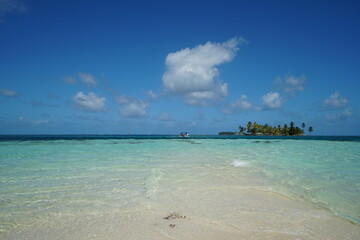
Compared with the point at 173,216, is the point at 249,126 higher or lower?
higher

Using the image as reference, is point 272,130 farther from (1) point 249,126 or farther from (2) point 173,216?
(2) point 173,216

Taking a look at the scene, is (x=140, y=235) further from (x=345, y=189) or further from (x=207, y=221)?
(x=345, y=189)

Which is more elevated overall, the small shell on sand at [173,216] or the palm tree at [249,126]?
the palm tree at [249,126]

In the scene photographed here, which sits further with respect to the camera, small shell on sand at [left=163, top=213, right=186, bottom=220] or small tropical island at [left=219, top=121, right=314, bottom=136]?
small tropical island at [left=219, top=121, right=314, bottom=136]

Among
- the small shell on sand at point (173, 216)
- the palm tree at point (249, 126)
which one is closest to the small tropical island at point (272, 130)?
the palm tree at point (249, 126)

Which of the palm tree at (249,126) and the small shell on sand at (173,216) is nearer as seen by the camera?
the small shell on sand at (173,216)

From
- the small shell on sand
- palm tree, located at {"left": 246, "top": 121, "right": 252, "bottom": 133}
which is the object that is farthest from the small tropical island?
the small shell on sand

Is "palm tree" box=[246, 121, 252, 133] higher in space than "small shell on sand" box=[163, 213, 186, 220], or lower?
higher

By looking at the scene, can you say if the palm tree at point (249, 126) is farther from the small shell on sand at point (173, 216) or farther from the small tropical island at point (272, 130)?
the small shell on sand at point (173, 216)

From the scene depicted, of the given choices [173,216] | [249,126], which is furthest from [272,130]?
[173,216]

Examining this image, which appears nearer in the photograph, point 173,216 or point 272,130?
point 173,216

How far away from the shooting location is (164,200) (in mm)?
4727

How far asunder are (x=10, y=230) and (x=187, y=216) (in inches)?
110

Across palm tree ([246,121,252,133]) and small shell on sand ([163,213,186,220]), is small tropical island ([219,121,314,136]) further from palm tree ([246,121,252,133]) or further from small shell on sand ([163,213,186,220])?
small shell on sand ([163,213,186,220])
